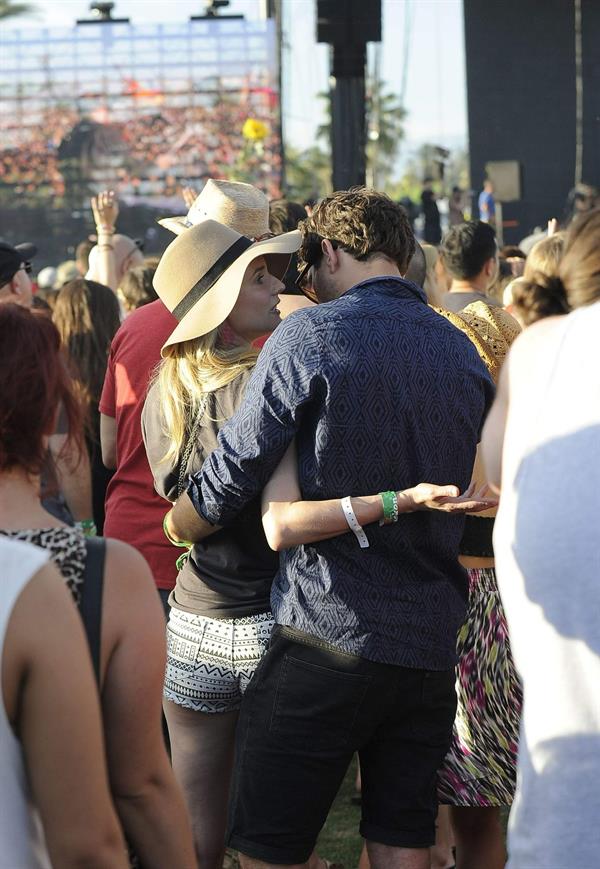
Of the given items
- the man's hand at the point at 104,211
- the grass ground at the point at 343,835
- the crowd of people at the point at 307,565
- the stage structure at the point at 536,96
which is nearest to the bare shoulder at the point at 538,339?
the crowd of people at the point at 307,565

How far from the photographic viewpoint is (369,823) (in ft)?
8.38

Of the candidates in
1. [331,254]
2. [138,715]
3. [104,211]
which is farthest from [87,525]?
[104,211]

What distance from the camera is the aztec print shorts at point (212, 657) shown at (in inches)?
106

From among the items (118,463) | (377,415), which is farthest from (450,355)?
(118,463)

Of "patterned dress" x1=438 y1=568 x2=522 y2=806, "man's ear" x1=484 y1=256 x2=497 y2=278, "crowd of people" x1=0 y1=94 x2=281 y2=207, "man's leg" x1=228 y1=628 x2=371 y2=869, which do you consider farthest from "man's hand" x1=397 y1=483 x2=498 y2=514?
"crowd of people" x1=0 y1=94 x2=281 y2=207

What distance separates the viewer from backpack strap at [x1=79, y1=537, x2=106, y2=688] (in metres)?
1.59

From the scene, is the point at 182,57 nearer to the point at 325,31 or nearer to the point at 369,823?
the point at 325,31

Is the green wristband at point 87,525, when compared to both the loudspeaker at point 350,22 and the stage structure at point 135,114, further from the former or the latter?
the stage structure at point 135,114

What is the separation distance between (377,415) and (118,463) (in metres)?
1.28

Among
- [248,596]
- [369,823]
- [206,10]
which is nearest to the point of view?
[369,823]

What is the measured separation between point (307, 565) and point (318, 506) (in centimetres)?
14

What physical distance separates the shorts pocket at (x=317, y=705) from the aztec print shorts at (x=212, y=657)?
267 mm

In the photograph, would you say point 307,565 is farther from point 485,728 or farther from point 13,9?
point 13,9

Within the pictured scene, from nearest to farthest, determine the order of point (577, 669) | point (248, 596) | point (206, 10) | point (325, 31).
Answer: point (577, 669)
point (248, 596)
point (325, 31)
point (206, 10)
